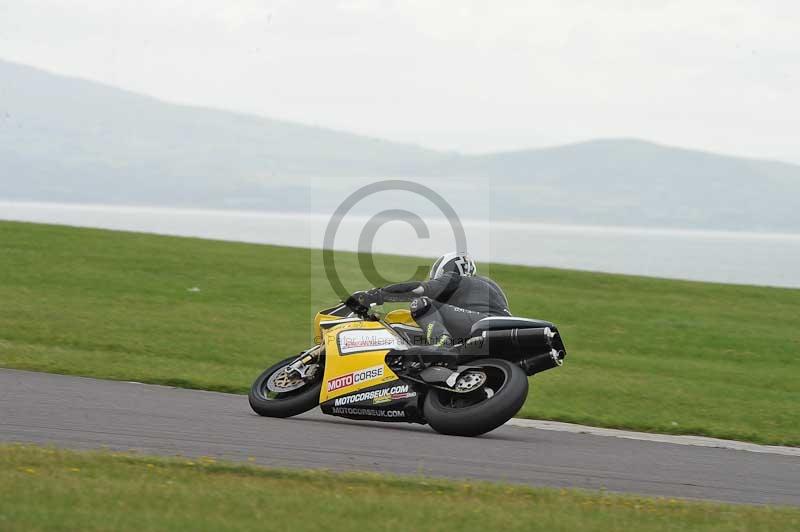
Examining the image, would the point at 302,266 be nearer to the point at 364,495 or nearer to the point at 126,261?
the point at 126,261

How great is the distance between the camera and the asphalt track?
819 cm

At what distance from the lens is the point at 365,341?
10.4m

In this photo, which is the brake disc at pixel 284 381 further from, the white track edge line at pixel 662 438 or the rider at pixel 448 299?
the white track edge line at pixel 662 438

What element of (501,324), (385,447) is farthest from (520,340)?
(385,447)

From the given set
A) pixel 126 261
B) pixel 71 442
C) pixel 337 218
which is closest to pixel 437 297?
pixel 337 218

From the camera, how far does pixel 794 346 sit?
2086 centimetres

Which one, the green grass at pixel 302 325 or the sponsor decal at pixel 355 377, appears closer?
the sponsor decal at pixel 355 377

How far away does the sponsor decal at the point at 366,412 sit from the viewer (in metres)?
10.2

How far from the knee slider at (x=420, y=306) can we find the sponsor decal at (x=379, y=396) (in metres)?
0.73

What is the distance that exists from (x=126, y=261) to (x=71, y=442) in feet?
62.4

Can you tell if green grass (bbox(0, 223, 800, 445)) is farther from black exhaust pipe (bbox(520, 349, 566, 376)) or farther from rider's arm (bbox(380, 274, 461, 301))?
black exhaust pipe (bbox(520, 349, 566, 376))

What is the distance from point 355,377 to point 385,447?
1.30m

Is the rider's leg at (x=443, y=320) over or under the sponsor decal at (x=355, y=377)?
over

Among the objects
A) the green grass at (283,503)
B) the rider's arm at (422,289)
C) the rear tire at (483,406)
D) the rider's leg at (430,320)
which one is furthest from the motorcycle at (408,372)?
the green grass at (283,503)
